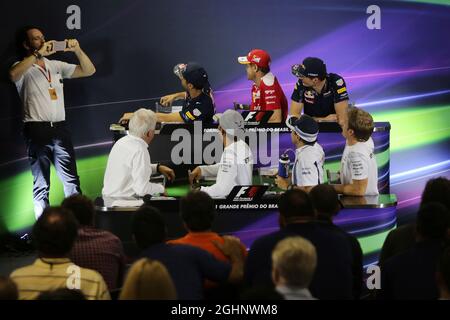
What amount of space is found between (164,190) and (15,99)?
244cm

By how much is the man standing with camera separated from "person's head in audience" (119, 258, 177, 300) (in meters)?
4.96

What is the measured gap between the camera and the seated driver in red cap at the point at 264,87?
8.48 m

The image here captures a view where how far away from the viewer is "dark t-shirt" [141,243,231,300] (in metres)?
4.48

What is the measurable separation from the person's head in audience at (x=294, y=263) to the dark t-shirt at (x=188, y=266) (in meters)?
0.59

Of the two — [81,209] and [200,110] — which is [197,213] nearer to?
[81,209]

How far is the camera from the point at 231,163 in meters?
6.70

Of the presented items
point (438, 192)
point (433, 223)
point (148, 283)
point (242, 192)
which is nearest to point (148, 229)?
point (148, 283)

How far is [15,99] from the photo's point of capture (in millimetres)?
8719

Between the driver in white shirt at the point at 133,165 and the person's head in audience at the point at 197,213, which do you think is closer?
the person's head in audience at the point at 197,213

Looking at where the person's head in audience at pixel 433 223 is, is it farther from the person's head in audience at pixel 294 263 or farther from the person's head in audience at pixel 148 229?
the person's head in audience at pixel 148 229

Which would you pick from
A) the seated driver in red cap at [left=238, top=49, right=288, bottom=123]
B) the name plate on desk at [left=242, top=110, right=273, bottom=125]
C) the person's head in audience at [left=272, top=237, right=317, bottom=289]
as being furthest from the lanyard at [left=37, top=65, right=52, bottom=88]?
the person's head in audience at [left=272, top=237, right=317, bottom=289]

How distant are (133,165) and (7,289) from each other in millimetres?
2941

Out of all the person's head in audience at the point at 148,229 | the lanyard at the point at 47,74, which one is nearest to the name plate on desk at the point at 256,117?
the lanyard at the point at 47,74
